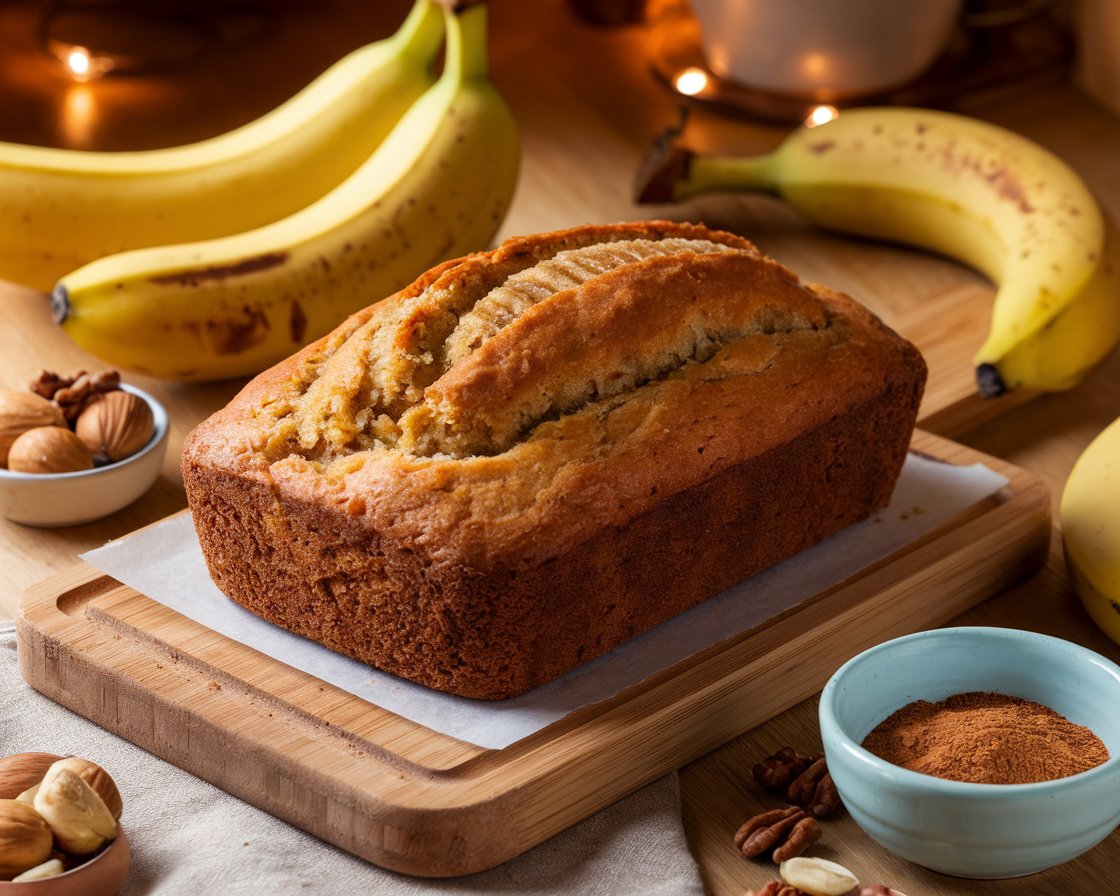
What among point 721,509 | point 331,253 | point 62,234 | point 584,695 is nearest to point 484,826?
point 584,695

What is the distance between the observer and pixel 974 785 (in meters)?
1.25

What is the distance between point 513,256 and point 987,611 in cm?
62

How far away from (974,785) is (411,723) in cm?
48

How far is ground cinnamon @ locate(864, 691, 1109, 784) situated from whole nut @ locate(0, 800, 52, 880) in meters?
0.67

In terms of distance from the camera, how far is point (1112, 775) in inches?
49.6

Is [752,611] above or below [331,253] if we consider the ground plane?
below

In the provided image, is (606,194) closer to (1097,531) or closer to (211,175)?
(211,175)

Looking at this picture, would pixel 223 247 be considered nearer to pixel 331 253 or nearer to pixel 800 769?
pixel 331 253

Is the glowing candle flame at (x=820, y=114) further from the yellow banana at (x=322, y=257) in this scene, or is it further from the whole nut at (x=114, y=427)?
the whole nut at (x=114, y=427)

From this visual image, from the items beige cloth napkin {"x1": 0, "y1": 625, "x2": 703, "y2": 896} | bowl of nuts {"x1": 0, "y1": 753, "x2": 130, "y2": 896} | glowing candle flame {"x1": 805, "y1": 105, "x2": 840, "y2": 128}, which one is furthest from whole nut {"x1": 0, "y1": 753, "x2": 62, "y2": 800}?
glowing candle flame {"x1": 805, "y1": 105, "x2": 840, "y2": 128}

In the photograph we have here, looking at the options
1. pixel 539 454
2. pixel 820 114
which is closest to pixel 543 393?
pixel 539 454

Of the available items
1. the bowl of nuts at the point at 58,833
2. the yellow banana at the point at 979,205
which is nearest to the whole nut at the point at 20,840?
the bowl of nuts at the point at 58,833

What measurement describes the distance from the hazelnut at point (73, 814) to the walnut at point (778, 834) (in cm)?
52

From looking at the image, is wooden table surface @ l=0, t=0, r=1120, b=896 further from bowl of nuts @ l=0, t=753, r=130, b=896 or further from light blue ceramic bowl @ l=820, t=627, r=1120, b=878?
bowl of nuts @ l=0, t=753, r=130, b=896
